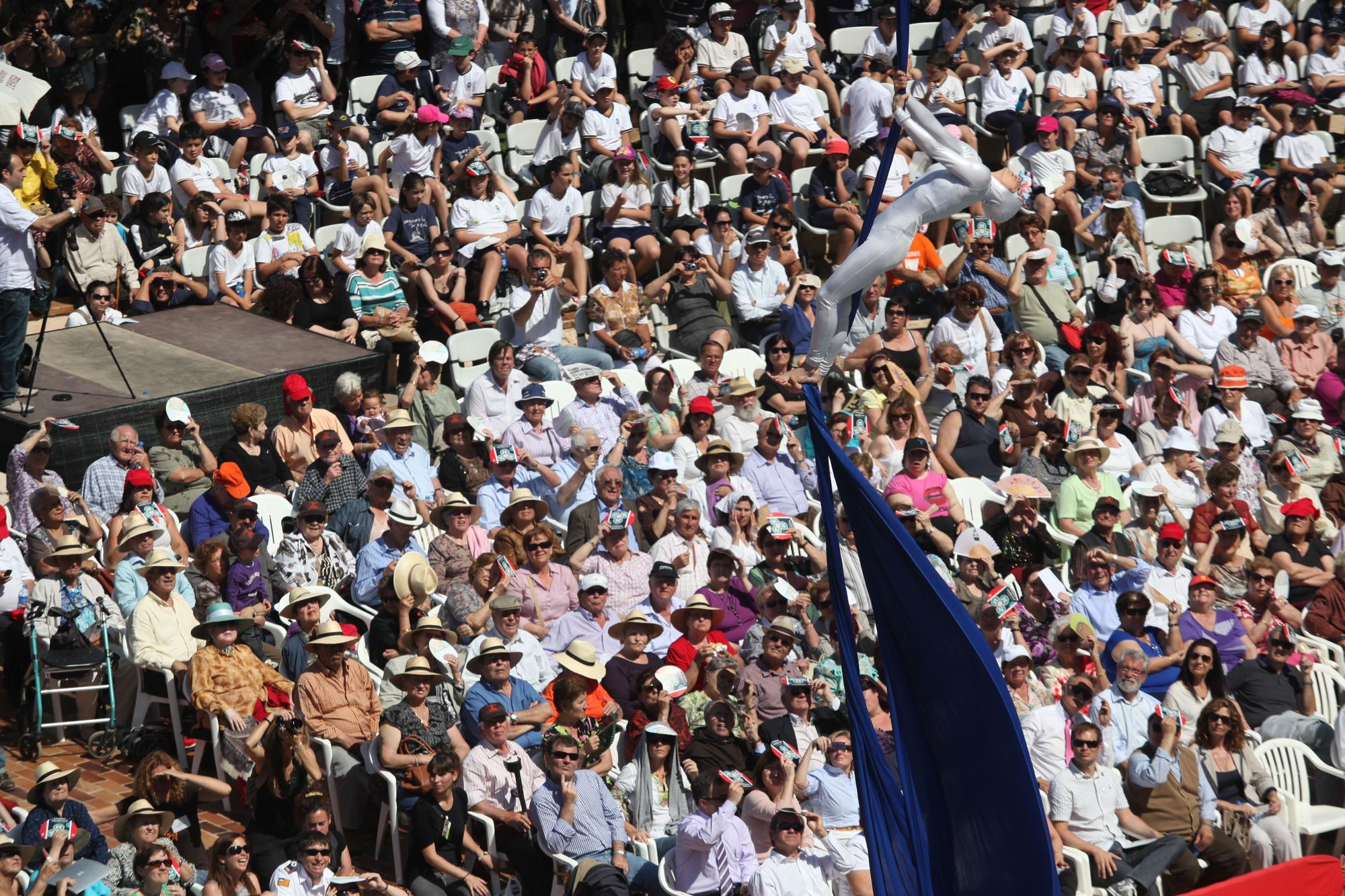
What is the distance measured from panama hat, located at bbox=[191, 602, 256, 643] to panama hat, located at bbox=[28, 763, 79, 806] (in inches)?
38.6

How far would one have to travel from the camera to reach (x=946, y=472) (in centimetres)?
1232

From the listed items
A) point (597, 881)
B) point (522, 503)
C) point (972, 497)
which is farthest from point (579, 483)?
point (597, 881)

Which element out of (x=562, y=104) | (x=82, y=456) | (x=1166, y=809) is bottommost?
(x=1166, y=809)

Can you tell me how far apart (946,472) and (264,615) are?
169 inches

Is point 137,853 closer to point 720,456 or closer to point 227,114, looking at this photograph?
point 720,456

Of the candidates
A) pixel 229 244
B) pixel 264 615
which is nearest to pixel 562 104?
pixel 229 244

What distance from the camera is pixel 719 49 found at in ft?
51.5

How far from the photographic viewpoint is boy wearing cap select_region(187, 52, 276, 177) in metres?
14.0

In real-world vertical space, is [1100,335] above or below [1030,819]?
below

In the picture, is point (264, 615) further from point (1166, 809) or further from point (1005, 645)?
point (1166, 809)

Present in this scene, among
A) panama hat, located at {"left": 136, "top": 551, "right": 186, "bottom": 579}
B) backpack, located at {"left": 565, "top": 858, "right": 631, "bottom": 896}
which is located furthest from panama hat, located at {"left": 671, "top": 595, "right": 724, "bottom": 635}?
panama hat, located at {"left": 136, "top": 551, "right": 186, "bottom": 579}

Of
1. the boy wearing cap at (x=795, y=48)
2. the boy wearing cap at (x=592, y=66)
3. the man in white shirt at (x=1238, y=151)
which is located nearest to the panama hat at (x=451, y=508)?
the boy wearing cap at (x=592, y=66)

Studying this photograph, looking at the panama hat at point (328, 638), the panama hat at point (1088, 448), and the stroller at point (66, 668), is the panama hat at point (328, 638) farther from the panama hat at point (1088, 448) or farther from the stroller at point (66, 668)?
the panama hat at point (1088, 448)

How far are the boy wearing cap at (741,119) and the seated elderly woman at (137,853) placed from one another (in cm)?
773
